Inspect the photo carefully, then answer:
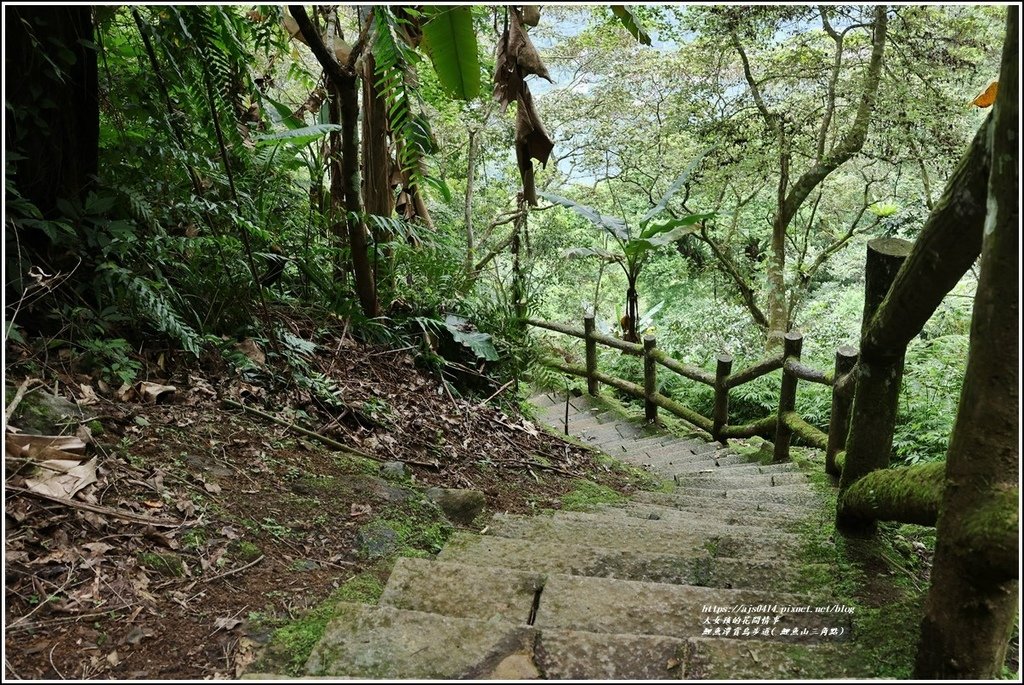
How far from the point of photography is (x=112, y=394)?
260 cm

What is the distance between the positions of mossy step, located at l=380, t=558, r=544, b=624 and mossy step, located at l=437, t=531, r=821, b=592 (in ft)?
0.76

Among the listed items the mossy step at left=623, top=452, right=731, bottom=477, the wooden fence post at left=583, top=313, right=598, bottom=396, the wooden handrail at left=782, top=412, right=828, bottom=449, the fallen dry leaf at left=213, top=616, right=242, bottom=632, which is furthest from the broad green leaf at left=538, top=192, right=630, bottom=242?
the fallen dry leaf at left=213, top=616, right=242, bottom=632

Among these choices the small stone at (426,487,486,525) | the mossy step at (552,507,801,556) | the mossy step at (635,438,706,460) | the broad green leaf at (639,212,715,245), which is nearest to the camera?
the mossy step at (552,507,801,556)

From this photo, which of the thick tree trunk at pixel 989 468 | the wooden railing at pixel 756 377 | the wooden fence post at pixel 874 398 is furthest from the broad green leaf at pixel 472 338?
the thick tree trunk at pixel 989 468

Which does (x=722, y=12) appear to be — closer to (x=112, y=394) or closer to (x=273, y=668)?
(x=112, y=394)

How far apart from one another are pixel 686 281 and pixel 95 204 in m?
10.2

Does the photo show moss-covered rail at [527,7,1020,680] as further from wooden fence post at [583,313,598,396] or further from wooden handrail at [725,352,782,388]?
wooden fence post at [583,313,598,396]

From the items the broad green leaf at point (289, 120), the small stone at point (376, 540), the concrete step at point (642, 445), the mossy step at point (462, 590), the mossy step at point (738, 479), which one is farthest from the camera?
the concrete step at point (642, 445)

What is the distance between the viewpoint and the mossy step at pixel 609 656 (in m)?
1.48

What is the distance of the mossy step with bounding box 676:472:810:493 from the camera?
15.3 ft

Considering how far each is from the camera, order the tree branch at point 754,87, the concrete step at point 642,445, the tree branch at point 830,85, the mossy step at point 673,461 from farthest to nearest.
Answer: the tree branch at point 754,87, the tree branch at point 830,85, the concrete step at point 642,445, the mossy step at point 673,461

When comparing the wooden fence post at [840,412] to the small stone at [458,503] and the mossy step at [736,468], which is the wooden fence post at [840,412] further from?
the small stone at [458,503]

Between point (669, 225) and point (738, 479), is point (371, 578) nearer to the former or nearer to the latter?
point (738, 479)

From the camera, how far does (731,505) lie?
3963 mm
